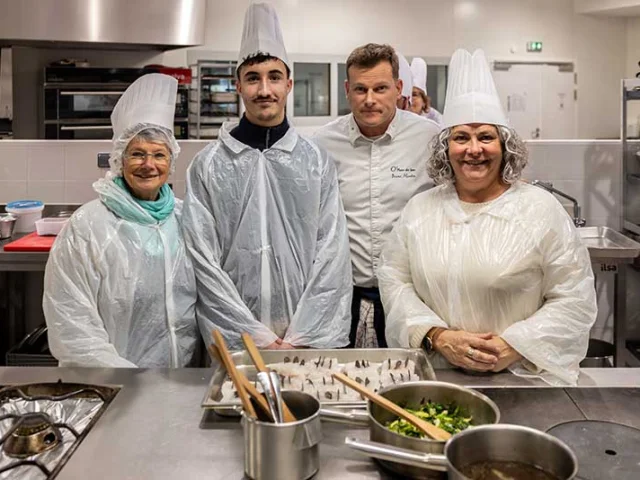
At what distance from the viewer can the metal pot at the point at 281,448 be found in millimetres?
848

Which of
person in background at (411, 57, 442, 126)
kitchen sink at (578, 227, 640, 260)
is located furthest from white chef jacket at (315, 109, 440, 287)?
person in background at (411, 57, 442, 126)

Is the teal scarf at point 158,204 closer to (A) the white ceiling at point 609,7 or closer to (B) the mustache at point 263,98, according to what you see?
(B) the mustache at point 263,98

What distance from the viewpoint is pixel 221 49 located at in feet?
18.0

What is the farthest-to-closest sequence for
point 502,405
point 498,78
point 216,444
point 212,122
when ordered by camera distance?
point 498,78, point 212,122, point 502,405, point 216,444

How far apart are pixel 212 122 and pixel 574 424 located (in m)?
4.78

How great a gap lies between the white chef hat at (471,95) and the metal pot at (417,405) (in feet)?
2.51

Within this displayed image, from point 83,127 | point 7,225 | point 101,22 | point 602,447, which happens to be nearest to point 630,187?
point 602,447

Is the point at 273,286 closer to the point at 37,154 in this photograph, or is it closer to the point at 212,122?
the point at 37,154

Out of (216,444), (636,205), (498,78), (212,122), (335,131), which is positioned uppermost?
(498,78)

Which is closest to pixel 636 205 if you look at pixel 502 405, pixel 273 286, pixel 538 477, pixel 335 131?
pixel 335 131

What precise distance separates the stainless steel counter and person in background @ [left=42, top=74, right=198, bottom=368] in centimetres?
21

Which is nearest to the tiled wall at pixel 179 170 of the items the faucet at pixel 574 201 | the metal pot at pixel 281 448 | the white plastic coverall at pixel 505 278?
the faucet at pixel 574 201

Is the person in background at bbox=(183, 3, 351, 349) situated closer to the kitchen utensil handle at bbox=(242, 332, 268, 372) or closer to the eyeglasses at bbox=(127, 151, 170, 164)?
the eyeglasses at bbox=(127, 151, 170, 164)

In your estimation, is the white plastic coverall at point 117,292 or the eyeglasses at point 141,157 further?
the eyeglasses at point 141,157
